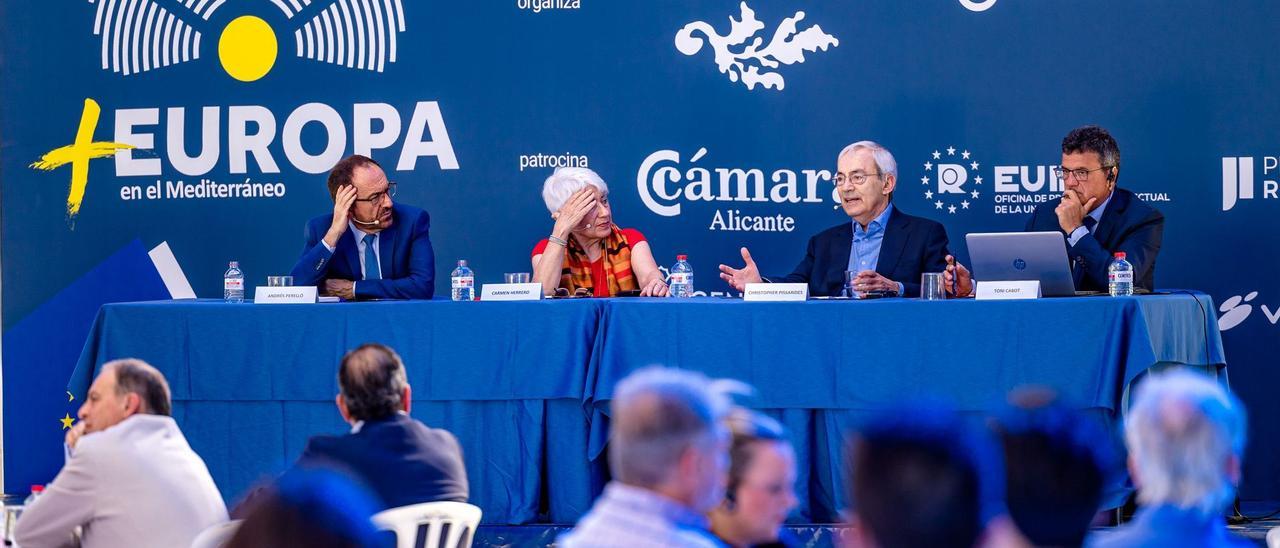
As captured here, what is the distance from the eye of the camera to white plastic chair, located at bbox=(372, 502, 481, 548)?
2.64 m

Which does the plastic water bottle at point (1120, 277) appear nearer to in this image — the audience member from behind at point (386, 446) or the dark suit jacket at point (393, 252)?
the dark suit jacket at point (393, 252)

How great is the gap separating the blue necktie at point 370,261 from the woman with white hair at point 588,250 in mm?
589

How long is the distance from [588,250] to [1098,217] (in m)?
1.88

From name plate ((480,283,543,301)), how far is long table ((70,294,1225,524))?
0.30 feet

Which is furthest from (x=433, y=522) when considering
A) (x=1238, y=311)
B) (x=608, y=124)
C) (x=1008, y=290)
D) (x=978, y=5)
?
(x=1238, y=311)

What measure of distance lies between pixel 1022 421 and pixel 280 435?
3.56 m

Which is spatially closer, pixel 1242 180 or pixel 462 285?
pixel 462 285

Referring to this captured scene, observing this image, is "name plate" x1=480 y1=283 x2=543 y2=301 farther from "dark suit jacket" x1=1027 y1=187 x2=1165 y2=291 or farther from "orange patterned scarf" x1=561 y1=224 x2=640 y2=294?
"dark suit jacket" x1=1027 y1=187 x2=1165 y2=291

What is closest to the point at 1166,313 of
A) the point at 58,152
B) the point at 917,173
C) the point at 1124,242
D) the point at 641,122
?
the point at 1124,242

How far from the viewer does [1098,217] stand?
5.00 m

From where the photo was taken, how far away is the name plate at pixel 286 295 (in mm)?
4699

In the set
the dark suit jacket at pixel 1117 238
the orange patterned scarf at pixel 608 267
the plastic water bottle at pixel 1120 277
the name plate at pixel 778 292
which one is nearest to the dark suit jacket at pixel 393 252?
the orange patterned scarf at pixel 608 267

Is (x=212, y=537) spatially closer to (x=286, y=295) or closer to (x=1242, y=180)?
(x=286, y=295)

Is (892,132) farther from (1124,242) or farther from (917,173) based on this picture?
(1124,242)
